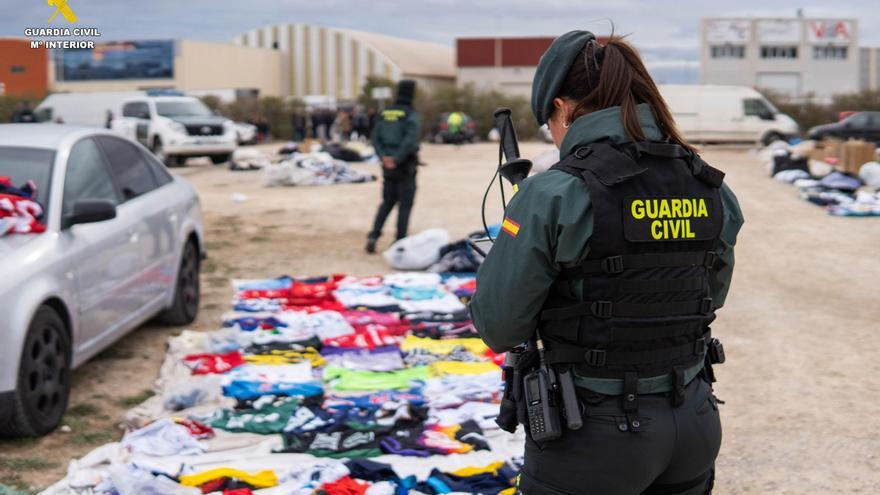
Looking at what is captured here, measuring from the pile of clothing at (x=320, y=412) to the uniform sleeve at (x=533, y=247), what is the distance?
2342 millimetres

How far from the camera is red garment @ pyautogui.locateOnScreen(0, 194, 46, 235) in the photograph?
5523 millimetres

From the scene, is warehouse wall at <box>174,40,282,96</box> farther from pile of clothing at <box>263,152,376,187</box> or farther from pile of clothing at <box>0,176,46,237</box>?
pile of clothing at <box>0,176,46,237</box>

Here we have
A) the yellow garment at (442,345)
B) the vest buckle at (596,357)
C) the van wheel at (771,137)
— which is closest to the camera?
the vest buckle at (596,357)

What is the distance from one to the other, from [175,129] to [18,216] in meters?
20.8

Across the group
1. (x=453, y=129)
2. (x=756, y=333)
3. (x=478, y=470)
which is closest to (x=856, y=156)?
(x=756, y=333)

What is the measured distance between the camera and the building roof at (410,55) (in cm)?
7094

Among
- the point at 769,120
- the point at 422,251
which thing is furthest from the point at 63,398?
the point at 769,120

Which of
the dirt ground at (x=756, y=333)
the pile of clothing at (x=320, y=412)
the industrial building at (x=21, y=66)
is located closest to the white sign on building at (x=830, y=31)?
the industrial building at (x=21, y=66)

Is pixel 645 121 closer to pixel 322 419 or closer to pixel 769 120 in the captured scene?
pixel 322 419

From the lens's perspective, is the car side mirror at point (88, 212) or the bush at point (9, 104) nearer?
the car side mirror at point (88, 212)

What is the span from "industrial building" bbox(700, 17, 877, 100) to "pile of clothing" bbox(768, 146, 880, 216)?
4844 centimetres

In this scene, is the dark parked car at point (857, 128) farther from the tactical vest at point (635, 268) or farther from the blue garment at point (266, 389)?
the tactical vest at point (635, 268)

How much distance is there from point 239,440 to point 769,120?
3222cm

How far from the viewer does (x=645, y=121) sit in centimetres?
253
